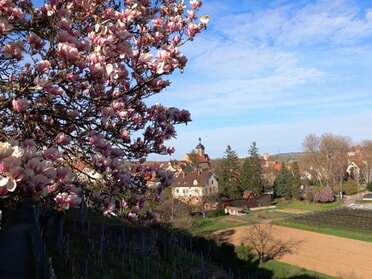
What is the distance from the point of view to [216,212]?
40906mm

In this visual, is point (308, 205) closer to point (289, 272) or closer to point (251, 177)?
point (251, 177)

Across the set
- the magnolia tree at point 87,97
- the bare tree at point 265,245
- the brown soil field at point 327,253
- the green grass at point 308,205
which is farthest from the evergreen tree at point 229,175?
the magnolia tree at point 87,97

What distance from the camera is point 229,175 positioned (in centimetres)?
5278

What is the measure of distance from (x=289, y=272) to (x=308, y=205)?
34032mm

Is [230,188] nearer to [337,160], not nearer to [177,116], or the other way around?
[337,160]

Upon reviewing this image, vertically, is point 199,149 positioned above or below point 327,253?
above

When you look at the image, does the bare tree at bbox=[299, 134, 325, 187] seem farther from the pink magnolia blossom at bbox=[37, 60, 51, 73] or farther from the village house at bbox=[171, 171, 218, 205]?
the pink magnolia blossom at bbox=[37, 60, 51, 73]

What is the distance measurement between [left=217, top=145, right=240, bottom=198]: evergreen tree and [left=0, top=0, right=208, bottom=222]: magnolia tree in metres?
48.2

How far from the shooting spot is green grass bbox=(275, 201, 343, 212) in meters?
45.7

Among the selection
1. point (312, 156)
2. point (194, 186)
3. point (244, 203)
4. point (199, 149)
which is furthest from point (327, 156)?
point (199, 149)

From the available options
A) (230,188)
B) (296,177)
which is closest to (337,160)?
(296,177)

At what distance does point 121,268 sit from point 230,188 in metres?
41.6

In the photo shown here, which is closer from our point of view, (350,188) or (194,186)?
(194,186)

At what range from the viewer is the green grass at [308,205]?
45.7 m
